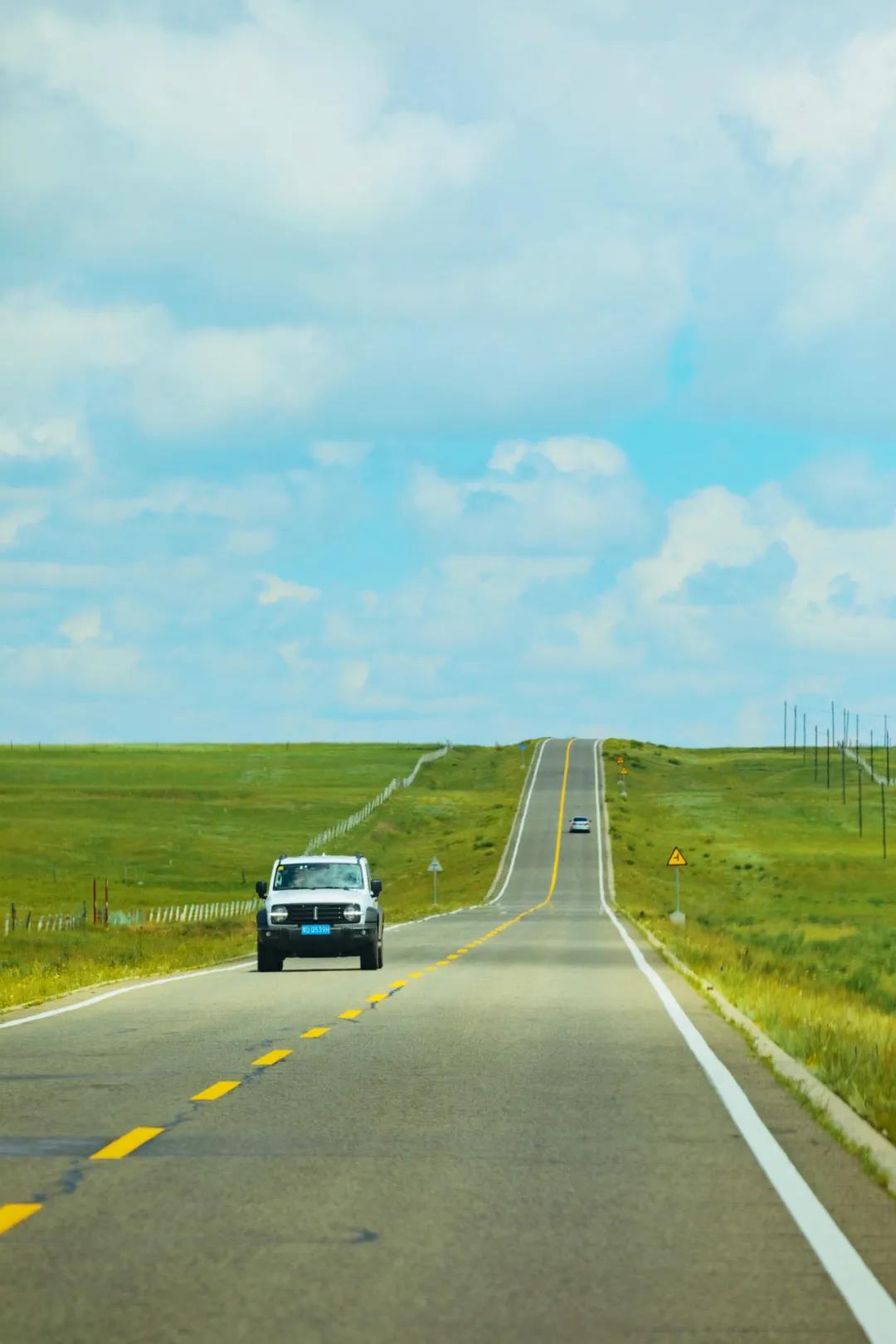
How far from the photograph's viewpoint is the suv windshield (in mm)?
33688

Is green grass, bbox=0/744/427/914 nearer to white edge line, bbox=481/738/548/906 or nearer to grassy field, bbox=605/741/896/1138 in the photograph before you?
white edge line, bbox=481/738/548/906

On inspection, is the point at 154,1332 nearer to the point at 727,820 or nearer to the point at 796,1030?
the point at 796,1030

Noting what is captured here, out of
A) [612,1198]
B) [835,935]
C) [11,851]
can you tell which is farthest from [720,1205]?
[11,851]

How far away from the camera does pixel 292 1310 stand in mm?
7043

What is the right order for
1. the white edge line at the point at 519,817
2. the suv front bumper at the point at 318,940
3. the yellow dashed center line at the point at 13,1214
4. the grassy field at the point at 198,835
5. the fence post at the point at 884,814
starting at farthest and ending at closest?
1. the fence post at the point at 884,814
2. the white edge line at the point at 519,817
3. the grassy field at the point at 198,835
4. the suv front bumper at the point at 318,940
5. the yellow dashed center line at the point at 13,1214

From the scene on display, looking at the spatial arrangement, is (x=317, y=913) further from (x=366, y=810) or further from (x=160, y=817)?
(x=366, y=810)

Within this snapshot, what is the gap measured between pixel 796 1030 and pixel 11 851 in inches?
3328

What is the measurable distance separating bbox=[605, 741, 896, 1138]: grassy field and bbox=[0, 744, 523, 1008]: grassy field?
8825 mm

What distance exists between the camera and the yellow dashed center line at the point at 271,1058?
50.9 feet

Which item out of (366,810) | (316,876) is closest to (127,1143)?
(316,876)

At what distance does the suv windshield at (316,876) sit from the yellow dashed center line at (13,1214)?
79.9 feet

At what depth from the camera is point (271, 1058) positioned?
634 inches

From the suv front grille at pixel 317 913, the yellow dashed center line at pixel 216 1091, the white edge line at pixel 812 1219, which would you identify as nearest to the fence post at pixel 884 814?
the suv front grille at pixel 317 913

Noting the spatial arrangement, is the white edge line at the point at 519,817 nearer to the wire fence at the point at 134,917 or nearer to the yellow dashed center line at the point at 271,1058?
the wire fence at the point at 134,917
